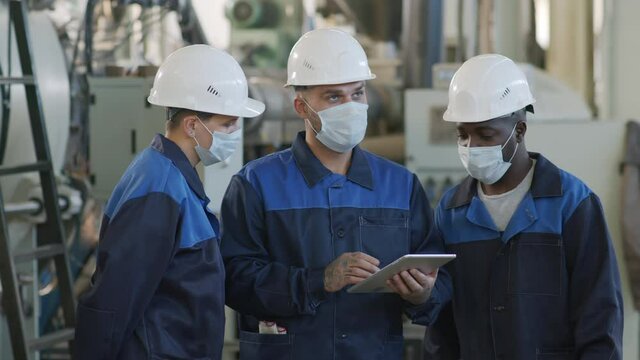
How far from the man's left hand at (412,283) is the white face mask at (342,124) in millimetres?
391

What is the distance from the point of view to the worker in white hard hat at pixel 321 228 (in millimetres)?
2471

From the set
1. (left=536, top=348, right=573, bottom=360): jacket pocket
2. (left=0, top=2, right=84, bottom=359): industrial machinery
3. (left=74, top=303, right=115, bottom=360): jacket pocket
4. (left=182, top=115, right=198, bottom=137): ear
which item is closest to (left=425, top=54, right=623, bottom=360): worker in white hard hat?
(left=536, top=348, right=573, bottom=360): jacket pocket

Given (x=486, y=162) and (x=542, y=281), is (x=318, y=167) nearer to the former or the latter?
(x=486, y=162)

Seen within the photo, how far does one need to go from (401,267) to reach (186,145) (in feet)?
1.81

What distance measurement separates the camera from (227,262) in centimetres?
251

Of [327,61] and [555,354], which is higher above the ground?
[327,61]

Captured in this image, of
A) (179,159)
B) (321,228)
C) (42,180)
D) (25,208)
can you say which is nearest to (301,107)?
(321,228)

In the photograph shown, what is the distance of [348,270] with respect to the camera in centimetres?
235

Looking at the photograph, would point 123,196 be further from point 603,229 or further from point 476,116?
point 603,229

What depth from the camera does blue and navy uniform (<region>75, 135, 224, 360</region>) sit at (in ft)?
6.89

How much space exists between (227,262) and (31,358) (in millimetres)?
1360

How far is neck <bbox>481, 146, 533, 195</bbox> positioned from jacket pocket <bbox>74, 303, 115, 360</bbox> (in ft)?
3.32

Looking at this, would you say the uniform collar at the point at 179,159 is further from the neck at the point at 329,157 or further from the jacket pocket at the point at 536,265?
the jacket pocket at the point at 536,265

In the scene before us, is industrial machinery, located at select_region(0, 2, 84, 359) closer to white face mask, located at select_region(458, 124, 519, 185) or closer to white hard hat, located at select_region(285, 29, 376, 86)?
white hard hat, located at select_region(285, 29, 376, 86)
